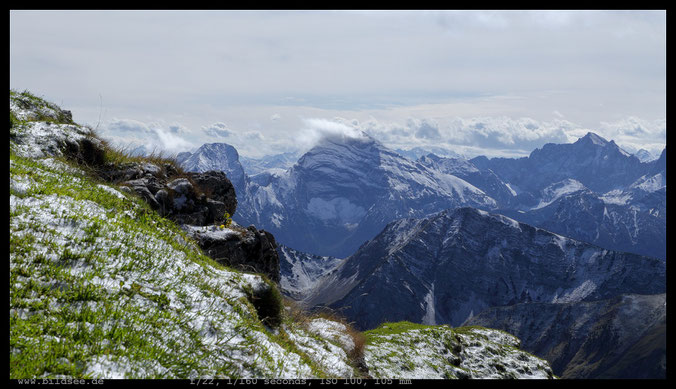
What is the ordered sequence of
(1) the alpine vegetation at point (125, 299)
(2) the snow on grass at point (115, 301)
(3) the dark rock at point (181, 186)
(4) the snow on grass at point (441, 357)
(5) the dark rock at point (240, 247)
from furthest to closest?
(3) the dark rock at point (181, 186) < (4) the snow on grass at point (441, 357) < (5) the dark rock at point (240, 247) < (1) the alpine vegetation at point (125, 299) < (2) the snow on grass at point (115, 301)

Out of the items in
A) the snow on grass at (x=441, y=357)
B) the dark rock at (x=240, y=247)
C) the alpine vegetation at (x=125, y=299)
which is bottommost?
the snow on grass at (x=441, y=357)

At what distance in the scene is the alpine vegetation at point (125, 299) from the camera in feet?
26.3

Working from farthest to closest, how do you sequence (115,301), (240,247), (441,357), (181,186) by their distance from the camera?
(441,357) → (181,186) → (240,247) → (115,301)

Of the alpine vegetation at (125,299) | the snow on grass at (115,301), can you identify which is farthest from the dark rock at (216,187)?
the snow on grass at (115,301)

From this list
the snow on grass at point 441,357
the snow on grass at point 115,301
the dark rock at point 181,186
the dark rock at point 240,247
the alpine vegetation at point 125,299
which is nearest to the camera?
the snow on grass at point 115,301

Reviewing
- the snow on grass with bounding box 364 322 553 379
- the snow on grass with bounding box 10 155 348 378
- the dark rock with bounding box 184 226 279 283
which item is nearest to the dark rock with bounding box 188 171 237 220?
the dark rock with bounding box 184 226 279 283


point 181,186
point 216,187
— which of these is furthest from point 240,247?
point 216,187

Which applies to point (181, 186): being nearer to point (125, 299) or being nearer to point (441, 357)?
point (125, 299)

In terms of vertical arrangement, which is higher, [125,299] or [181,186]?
[181,186]

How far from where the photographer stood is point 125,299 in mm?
9719

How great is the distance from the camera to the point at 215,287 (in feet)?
39.9

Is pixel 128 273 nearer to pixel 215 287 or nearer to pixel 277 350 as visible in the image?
pixel 215 287

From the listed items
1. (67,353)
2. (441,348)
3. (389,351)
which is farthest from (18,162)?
(441,348)

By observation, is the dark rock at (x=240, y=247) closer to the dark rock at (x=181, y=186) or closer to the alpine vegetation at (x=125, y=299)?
the alpine vegetation at (x=125, y=299)
